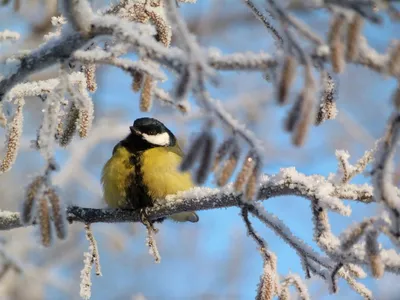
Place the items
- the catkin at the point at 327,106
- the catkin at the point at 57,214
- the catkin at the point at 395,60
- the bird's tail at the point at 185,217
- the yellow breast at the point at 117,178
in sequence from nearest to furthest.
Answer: the catkin at the point at 395,60, the catkin at the point at 57,214, the catkin at the point at 327,106, the yellow breast at the point at 117,178, the bird's tail at the point at 185,217

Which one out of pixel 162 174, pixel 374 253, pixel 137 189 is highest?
pixel 162 174

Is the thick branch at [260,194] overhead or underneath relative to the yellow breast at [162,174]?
underneath

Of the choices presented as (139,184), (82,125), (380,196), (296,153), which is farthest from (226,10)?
(380,196)

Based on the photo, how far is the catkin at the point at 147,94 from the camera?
1.44 metres

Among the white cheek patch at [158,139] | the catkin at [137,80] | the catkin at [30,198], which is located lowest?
the catkin at [30,198]

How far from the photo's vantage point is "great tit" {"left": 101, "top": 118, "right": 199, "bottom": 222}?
270 centimetres

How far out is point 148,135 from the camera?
320 cm

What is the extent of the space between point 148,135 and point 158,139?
0.18ft

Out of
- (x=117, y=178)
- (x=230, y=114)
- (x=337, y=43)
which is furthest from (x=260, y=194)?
(x=117, y=178)

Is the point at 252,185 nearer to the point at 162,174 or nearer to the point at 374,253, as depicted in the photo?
the point at 374,253

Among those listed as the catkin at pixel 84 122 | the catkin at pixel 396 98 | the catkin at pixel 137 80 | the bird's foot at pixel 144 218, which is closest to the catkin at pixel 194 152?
the catkin at pixel 137 80

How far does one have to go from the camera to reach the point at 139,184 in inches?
109

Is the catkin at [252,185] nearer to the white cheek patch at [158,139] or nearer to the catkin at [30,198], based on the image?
the catkin at [30,198]

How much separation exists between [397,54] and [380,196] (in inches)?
12.4
